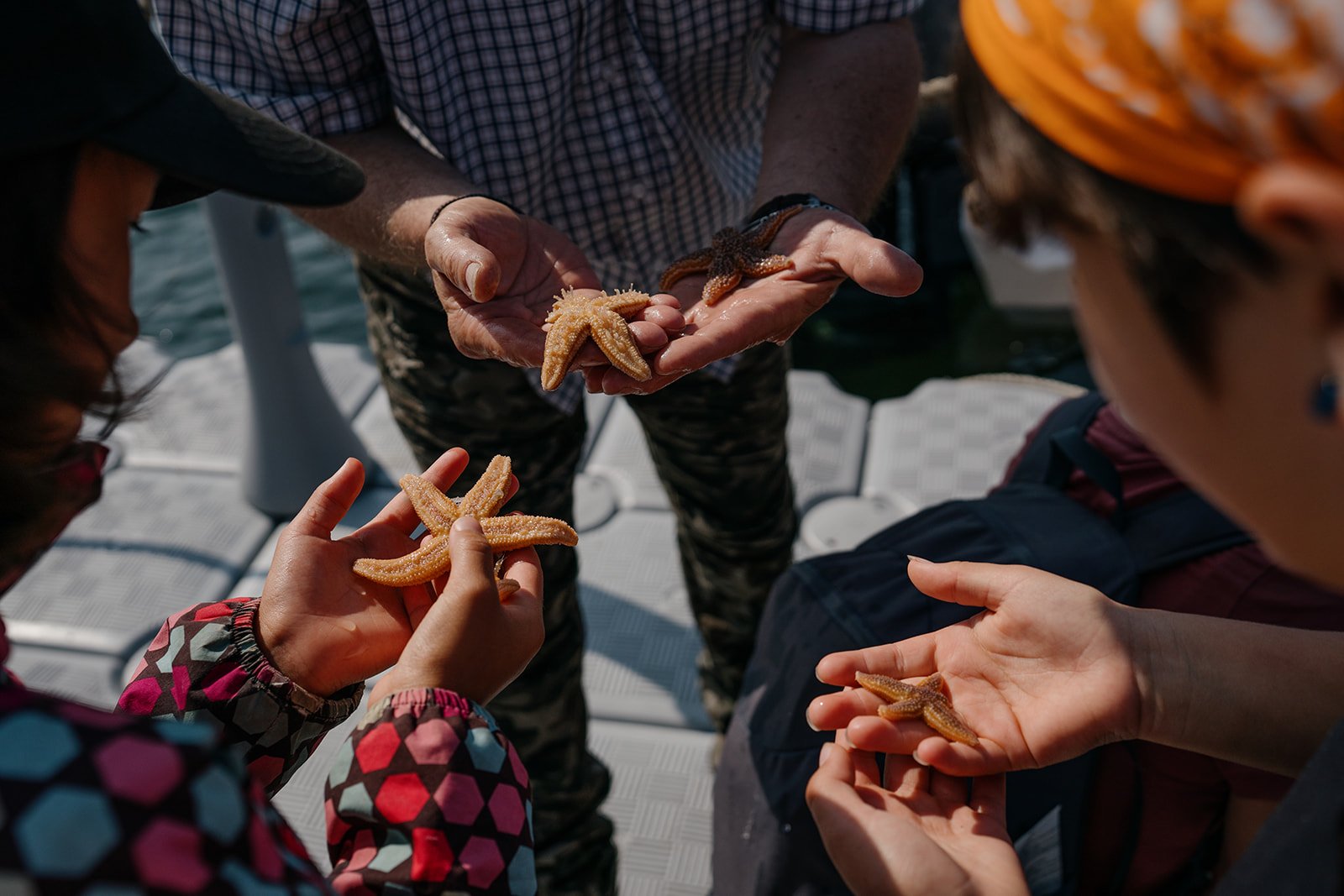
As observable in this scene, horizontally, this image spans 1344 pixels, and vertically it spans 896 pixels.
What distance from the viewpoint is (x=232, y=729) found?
1.69 metres

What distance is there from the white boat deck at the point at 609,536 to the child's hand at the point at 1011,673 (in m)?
1.41

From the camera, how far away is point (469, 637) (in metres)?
1.62

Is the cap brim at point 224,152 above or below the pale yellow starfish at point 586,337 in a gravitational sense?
above

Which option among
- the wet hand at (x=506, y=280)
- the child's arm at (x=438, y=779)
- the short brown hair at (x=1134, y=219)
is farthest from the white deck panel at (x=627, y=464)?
the short brown hair at (x=1134, y=219)

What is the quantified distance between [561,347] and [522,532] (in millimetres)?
425

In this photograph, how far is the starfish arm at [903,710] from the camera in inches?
70.4

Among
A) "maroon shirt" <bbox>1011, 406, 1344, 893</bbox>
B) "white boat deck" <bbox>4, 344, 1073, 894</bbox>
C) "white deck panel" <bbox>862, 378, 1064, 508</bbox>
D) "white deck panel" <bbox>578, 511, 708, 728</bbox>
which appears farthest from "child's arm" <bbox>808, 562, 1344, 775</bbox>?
"white deck panel" <bbox>862, 378, 1064, 508</bbox>

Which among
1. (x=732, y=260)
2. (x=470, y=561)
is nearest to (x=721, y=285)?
(x=732, y=260)

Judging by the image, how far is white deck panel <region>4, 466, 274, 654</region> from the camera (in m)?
3.74

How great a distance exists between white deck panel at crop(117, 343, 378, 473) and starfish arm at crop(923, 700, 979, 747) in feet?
11.3

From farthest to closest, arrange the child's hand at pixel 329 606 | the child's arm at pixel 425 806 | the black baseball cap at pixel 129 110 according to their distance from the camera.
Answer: the child's hand at pixel 329 606 → the child's arm at pixel 425 806 → the black baseball cap at pixel 129 110

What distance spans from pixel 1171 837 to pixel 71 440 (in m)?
2.21

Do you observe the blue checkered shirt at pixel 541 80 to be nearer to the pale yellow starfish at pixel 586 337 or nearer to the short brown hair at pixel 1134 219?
the pale yellow starfish at pixel 586 337

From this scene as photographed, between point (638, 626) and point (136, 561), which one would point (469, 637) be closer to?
point (638, 626)
